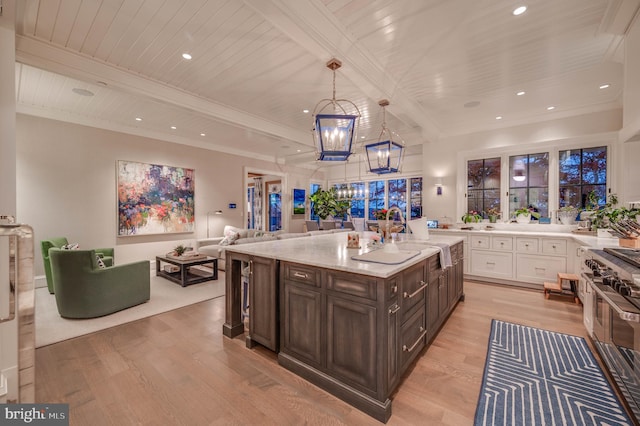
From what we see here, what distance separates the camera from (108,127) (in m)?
5.36

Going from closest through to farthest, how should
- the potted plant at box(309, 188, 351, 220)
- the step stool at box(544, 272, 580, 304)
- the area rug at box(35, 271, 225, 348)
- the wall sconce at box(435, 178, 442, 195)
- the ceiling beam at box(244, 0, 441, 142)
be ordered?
the ceiling beam at box(244, 0, 441, 142)
the area rug at box(35, 271, 225, 348)
the step stool at box(544, 272, 580, 304)
the wall sconce at box(435, 178, 442, 195)
the potted plant at box(309, 188, 351, 220)

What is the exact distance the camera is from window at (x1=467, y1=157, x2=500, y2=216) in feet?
18.1

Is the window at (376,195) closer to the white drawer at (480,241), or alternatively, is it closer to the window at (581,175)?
the white drawer at (480,241)

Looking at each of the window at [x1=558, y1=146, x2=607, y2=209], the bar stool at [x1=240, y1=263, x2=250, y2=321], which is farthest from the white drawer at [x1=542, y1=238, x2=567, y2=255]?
the bar stool at [x1=240, y1=263, x2=250, y2=321]

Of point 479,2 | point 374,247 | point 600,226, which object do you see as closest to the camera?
point 479,2

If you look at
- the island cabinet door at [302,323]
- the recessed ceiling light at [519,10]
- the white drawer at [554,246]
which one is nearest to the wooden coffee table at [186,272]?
the island cabinet door at [302,323]

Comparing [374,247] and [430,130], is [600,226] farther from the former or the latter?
[374,247]

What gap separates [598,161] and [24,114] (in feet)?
32.2

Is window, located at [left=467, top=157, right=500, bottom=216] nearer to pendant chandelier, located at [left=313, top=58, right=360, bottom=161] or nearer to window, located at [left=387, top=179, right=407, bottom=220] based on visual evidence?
window, located at [left=387, top=179, right=407, bottom=220]

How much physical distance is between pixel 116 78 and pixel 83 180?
9.13ft

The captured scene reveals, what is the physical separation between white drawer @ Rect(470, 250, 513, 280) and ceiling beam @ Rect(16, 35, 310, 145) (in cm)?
497

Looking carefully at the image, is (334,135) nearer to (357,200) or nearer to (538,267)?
(538,267)

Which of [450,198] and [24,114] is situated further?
[450,198]

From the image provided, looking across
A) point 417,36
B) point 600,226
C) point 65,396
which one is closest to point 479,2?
point 417,36
